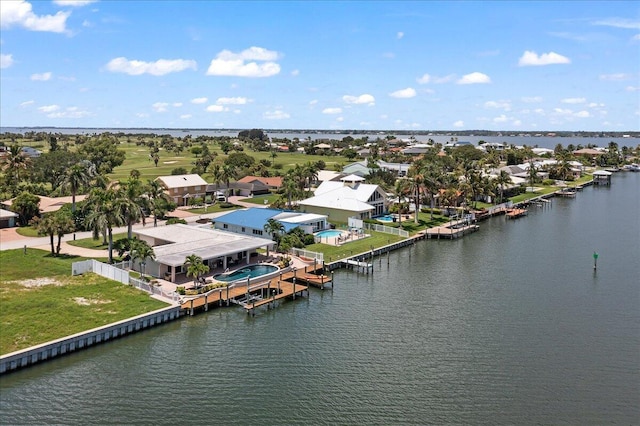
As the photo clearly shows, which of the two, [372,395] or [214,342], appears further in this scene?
[214,342]

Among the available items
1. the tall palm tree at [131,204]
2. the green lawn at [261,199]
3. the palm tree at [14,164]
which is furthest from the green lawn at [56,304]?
the green lawn at [261,199]

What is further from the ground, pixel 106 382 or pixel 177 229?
pixel 177 229

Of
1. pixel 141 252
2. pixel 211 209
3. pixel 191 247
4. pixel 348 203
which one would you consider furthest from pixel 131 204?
pixel 211 209

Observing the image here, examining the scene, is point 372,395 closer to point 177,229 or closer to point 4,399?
point 4,399

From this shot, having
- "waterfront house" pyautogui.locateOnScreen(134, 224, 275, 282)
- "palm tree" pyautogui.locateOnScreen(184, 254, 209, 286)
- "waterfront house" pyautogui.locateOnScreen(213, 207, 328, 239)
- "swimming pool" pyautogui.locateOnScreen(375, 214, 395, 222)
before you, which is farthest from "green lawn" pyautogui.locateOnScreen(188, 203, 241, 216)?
"palm tree" pyautogui.locateOnScreen(184, 254, 209, 286)

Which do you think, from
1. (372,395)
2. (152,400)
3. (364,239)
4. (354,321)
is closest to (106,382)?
(152,400)

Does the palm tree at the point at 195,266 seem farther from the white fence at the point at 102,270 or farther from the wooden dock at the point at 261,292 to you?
the white fence at the point at 102,270
